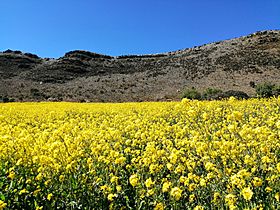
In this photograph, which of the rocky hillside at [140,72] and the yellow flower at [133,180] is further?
the rocky hillside at [140,72]

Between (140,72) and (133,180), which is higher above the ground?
(140,72)

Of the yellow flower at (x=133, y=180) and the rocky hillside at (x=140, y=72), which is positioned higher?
the rocky hillside at (x=140, y=72)

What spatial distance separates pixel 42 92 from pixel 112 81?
1021cm

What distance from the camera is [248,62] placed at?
49.4 metres

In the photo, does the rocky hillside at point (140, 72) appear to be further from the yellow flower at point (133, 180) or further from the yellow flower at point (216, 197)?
the yellow flower at point (133, 180)

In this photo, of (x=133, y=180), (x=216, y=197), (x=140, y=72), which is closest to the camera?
(x=133, y=180)

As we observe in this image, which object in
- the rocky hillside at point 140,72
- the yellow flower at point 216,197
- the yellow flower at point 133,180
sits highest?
the rocky hillside at point 140,72

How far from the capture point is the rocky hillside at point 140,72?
40.4 meters

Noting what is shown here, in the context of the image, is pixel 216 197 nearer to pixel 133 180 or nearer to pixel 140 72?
pixel 133 180

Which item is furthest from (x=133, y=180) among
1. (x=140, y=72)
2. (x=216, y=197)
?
(x=140, y=72)

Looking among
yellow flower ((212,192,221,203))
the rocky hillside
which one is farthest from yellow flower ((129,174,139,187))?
the rocky hillside

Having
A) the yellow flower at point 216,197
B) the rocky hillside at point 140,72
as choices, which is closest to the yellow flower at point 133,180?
the yellow flower at point 216,197

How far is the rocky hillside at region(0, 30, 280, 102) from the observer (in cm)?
4038

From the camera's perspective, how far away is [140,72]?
172ft
